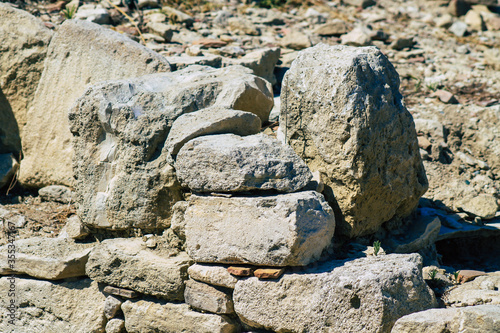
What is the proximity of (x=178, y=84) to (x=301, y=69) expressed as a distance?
2.95ft

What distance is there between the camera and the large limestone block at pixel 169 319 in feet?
9.79

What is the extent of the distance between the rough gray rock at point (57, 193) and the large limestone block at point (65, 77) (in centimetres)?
5

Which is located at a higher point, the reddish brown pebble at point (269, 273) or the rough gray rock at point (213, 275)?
the reddish brown pebble at point (269, 273)

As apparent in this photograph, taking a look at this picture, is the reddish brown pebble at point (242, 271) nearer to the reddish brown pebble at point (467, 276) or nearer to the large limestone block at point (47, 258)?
the large limestone block at point (47, 258)

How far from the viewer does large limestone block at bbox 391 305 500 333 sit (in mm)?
2348

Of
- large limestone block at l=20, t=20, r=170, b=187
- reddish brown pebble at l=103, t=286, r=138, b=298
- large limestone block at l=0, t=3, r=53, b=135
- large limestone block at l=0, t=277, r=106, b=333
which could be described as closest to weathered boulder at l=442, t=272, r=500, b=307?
reddish brown pebble at l=103, t=286, r=138, b=298

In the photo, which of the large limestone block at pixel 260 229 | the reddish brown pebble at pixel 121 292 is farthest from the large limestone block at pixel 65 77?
the large limestone block at pixel 260 229

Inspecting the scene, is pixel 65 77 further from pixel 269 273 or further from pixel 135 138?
pixel 269 273

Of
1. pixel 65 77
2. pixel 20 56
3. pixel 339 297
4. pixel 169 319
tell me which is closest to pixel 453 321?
pixel 339 297

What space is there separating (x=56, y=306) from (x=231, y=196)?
1.60 meters

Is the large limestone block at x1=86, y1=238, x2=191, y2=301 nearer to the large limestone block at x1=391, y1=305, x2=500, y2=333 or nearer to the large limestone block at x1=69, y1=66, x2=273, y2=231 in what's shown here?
the large limestone block at x1=69, y1=66, x2=273, y2=231

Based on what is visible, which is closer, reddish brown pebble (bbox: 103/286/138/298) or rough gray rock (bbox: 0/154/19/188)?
reddish brown pebble (bbox: 103/286/138/298)

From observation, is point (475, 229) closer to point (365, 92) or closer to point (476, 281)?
point (476, 281)

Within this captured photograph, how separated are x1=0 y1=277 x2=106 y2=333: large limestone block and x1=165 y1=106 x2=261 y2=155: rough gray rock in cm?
122
